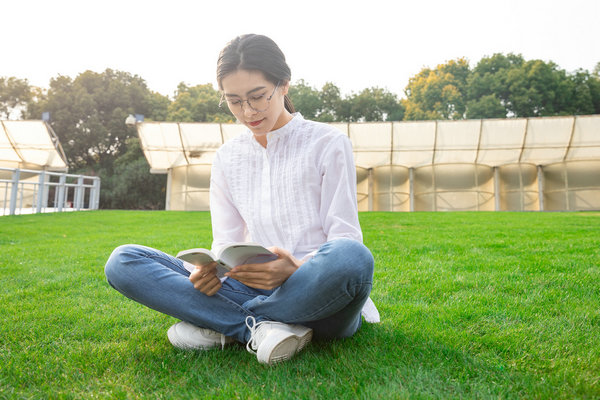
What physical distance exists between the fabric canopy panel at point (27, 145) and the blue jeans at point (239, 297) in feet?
64.8

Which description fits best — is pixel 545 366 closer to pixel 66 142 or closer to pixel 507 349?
pixel 507 349

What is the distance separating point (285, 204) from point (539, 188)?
19563mm

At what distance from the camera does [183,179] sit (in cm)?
2011

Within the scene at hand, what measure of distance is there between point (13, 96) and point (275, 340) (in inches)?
1492

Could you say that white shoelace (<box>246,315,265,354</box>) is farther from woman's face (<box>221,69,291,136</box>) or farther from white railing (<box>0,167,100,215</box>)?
white railing (<box>0,167,100,215</box>)

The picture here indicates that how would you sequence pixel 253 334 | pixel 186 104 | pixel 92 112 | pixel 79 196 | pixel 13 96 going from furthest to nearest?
pixel 13 96
pixel 186 104
pixel 92 112
pixel 79 196
pixel 253 334

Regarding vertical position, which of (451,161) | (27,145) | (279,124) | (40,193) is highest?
(451,161)

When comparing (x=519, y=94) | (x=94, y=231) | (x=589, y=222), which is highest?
(x=519, y=94)

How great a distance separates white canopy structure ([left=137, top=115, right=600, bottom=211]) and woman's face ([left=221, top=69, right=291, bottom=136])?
16.6 m

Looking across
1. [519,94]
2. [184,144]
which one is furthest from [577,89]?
[184,144]

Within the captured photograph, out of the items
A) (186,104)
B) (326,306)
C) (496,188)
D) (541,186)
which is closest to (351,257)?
(326,306)

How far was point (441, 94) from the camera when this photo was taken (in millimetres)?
34375

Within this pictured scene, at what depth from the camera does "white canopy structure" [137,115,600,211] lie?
18297 millimetres

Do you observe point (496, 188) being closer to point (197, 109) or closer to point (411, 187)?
point (411, 187)
